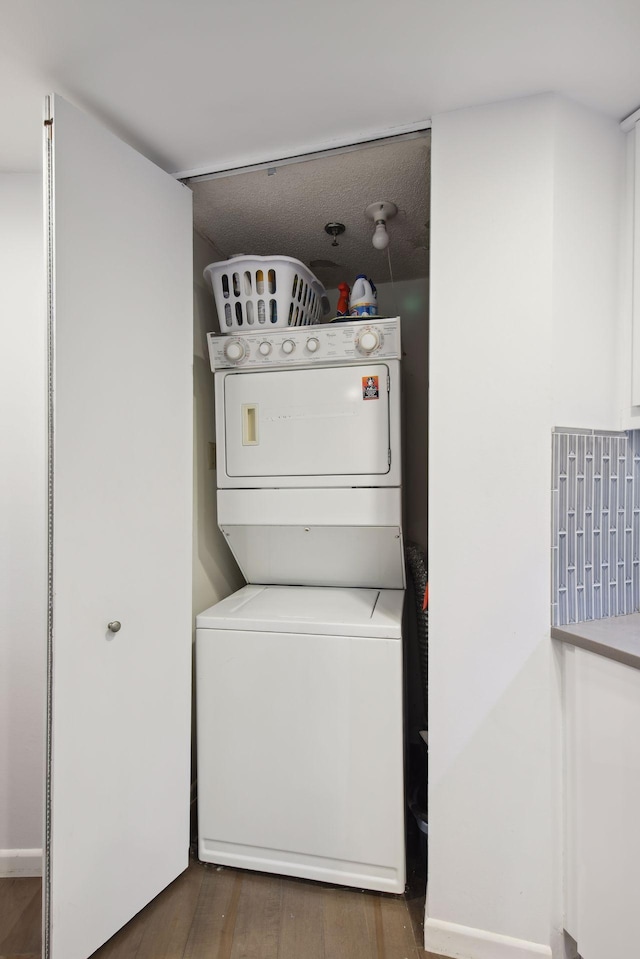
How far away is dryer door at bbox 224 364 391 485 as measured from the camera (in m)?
1.83

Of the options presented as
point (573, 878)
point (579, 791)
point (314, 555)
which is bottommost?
point (573, 878)

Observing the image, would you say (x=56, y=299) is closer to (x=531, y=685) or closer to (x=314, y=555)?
(x=314, y=555)

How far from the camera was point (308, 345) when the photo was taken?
6.06 feet

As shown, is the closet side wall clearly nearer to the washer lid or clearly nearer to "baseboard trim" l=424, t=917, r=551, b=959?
"baseboard trim" l=424, t=917, r=551, b=959

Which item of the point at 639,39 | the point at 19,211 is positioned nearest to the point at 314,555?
the point at 19,211

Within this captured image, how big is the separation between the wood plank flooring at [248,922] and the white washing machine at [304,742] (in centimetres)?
5

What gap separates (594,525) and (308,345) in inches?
43.1

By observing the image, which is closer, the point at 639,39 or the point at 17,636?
the point at 639,39

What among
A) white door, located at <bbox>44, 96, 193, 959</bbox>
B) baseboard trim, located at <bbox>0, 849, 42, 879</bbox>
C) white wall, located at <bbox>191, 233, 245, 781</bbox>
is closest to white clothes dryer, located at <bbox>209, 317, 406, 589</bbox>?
white wall, located at <bbox>191, 233, 245, 781</bbox>

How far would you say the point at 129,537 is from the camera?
1500 millimetres

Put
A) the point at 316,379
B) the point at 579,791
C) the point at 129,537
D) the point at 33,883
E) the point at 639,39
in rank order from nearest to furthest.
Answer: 1. the point at 639,39
2. the point at 579,791
3. the point at 129,537
4. the point at 33,883
5. the point at 316,379

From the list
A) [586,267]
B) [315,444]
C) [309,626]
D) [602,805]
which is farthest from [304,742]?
[586,267]

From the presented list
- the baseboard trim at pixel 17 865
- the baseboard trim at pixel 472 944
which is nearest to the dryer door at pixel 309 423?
the baseboard trim at pixel 472 944

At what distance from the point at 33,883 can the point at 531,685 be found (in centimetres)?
174
